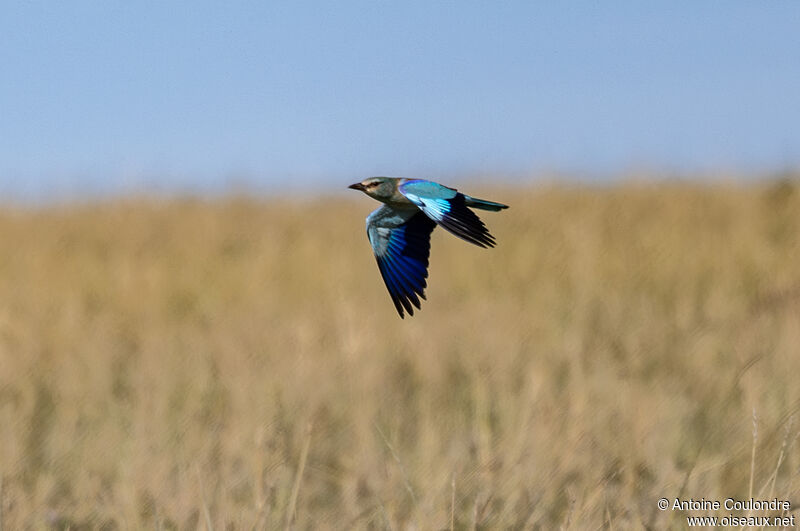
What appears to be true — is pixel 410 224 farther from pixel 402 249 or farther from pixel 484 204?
pixel 484 204

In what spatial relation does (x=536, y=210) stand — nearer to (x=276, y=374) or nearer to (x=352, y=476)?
(x=276, y=374)

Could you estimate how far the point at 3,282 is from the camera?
584 cm

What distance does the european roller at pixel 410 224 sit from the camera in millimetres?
898

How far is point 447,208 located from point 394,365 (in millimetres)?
3551

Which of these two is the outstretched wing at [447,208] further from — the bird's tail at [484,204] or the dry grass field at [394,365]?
the dry grass field at [394,365]

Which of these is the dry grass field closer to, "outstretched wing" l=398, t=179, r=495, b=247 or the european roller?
the european roller

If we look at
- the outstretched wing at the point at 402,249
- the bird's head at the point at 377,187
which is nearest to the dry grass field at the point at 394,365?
the outstretched wing at the point at 402,249

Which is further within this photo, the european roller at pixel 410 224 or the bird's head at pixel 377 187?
the bird's head at pixel 377 187

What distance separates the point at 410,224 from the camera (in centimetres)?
114

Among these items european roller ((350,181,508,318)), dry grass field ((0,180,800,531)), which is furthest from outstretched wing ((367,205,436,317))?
dry grass field ((0,180,800,531))

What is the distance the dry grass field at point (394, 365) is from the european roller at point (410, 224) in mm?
566

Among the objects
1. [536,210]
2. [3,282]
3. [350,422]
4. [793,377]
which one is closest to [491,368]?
[350,422]

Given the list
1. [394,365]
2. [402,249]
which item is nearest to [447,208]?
[402,249]

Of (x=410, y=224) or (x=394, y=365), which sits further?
(x=394, y=365)
